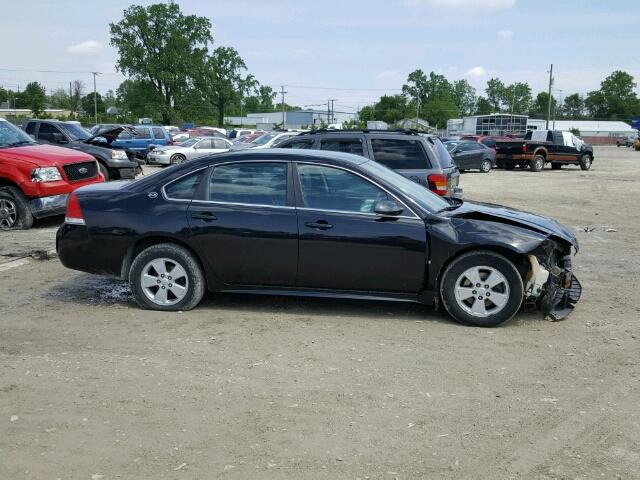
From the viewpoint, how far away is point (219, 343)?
5.57 metres

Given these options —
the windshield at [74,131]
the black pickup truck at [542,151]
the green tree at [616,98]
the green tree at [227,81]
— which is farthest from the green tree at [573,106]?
the windshield at [74,131]

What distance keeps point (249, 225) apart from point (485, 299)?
228 cm

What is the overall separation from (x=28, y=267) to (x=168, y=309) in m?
3.12

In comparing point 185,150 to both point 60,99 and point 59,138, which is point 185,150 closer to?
point 59,138

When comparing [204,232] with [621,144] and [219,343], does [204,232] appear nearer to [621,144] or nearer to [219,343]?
[219,343]

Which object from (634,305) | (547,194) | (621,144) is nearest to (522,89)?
(621,144)

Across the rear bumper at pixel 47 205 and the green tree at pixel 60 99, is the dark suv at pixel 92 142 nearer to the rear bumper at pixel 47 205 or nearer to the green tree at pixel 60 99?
the rear bumper at pixel 47 205

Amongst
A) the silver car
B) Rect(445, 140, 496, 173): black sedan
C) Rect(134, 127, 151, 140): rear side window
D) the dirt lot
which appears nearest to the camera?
the dirt lot

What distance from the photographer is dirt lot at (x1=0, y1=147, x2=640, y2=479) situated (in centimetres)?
367

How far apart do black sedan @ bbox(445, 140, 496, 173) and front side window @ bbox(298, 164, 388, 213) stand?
24453mm

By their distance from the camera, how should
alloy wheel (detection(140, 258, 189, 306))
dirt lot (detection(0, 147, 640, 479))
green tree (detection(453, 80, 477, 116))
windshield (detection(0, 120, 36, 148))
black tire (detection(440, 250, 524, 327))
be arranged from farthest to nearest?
1. green tree (detection(453, 80, 477, 116))
2. windshield (detection(0, 120, 36, 148))
3. alloy wheel (detection(140, 258, 189, 306))
4. black tire (detection(440, 250, 524, 327))
5. dirt lot (detection(0, 147, 640, 479))

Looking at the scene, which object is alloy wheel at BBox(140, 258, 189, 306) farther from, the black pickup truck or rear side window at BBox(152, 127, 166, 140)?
the black pickup truck

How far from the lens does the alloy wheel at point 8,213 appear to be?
36.9ft

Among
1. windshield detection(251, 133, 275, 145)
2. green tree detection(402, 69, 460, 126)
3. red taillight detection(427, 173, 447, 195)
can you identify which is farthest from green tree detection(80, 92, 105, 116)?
red taillight detection(427, 173, 447, 195)
